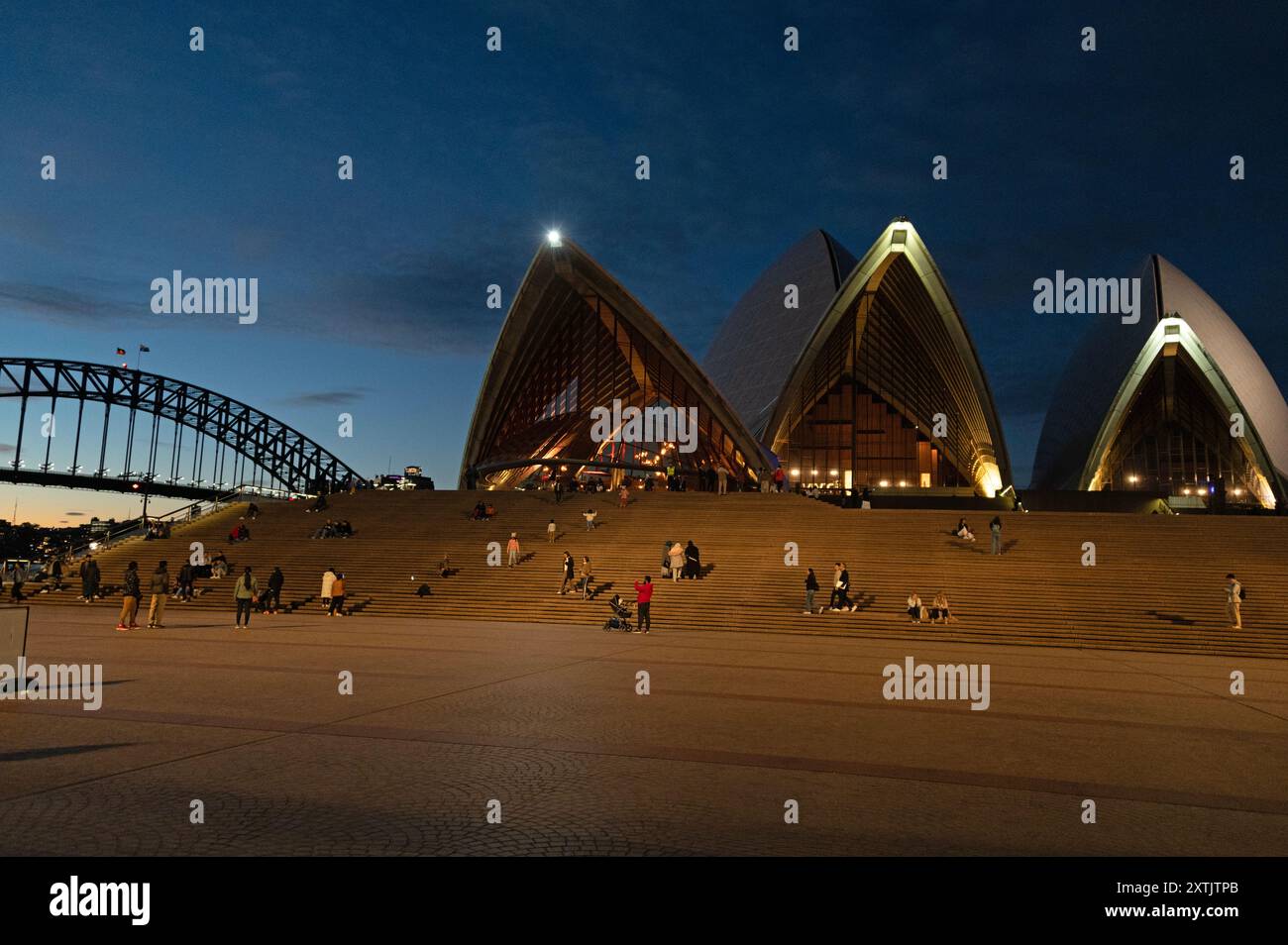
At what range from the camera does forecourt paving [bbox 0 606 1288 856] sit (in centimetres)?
418

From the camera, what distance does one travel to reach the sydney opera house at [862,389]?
43.5 m

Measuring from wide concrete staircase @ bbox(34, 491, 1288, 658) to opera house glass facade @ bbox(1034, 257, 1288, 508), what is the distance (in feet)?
92.1

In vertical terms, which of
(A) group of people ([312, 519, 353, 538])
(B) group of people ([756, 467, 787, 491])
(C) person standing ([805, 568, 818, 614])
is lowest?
(C) person standing ([805, 568, 818, 614])

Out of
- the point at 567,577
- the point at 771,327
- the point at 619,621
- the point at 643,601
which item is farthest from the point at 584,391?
the point at 643,601

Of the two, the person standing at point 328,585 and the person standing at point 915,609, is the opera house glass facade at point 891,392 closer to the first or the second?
the person standing at point 915,609

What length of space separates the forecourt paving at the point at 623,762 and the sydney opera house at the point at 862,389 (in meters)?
33.4

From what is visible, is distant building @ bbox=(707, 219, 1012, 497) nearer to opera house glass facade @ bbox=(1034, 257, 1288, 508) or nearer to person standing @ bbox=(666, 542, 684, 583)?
opera house glass facade @ bbox=(1034, 257, 1288, 508)

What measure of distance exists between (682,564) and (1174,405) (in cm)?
5076

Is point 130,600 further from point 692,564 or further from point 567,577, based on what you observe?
point 692,564

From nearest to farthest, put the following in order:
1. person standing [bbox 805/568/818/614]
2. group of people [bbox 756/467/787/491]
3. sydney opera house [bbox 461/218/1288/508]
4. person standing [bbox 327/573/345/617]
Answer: person standing [bbox 805/568/818/614]
person standing [bbox 327/573/345/617]
group of people [bbox 756/467/787/491]
sydney opera house [bbox 461/218/1288/508]

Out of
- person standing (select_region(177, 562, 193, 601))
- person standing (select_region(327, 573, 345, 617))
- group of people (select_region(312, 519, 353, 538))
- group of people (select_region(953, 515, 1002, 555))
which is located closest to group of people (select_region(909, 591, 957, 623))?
group of people (select_region(953, 515, 1002, 555))

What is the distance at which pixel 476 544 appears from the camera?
2575 centimetres

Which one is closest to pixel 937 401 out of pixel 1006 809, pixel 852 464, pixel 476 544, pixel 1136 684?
pixel 852 464
